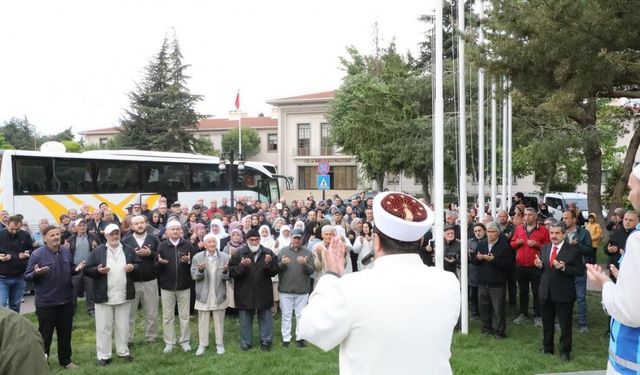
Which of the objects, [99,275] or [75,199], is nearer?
[99,275]

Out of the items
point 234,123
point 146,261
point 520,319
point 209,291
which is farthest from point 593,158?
point 234,123

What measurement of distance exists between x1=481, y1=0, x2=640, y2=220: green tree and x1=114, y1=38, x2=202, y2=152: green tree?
4033 cm

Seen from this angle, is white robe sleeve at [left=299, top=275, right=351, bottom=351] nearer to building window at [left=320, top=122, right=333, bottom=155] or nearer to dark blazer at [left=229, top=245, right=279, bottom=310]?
dark blazer at [left=229, top=245, right=279, bottom=310]

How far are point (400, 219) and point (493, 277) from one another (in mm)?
7061

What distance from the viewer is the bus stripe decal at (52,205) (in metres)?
18.1

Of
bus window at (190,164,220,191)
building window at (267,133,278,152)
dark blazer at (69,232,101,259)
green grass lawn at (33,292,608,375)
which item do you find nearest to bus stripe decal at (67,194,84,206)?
bus window at (190,164,220,191)

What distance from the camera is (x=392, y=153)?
97.1ft

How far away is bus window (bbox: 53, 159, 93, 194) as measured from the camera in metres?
18.9

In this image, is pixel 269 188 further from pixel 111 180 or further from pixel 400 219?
pixel 400 219

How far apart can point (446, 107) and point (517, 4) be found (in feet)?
63.5

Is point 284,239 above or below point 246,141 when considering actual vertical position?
Answer: below

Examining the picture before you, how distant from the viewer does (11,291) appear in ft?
30.7

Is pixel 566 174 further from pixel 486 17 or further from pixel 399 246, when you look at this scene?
pixel 399 246

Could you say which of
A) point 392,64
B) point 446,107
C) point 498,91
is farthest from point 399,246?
point 392,64
